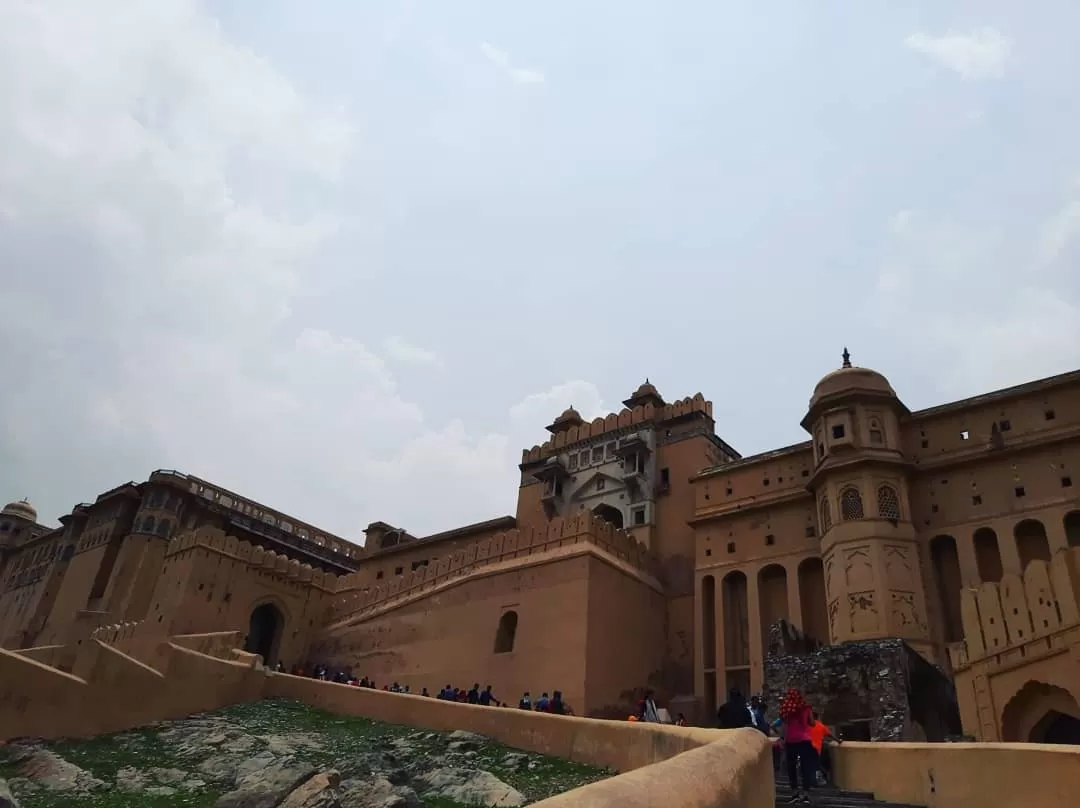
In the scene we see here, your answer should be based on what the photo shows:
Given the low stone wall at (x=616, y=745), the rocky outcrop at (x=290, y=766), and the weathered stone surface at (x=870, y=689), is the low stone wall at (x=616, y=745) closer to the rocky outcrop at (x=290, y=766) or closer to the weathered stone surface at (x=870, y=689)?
the rocky outcrop at (x=290, y=766)

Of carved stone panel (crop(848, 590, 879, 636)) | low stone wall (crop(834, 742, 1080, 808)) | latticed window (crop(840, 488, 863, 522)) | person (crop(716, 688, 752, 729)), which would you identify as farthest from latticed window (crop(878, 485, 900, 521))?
low stone wall (crop(834, 742, 1080, 808))

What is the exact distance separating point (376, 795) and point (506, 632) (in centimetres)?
1532

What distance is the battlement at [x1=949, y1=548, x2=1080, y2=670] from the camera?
12297mm

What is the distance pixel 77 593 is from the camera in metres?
34.6

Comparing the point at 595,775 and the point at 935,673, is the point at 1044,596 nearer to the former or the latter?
the point at 935,673

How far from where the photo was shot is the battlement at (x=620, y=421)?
2981 centimetres

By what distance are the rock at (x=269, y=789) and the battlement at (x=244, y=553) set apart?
20895 millimetres

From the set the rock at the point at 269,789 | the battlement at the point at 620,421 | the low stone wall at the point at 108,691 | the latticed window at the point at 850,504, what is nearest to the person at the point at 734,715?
the rock at the point at 269,789

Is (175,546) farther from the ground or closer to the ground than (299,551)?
closer to the ground

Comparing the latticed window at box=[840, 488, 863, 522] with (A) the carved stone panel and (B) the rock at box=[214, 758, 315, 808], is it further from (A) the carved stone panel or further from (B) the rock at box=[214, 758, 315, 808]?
(B) the rock at box=[214, 758, 315, 808]

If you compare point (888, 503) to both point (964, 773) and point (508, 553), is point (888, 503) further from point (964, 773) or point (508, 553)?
point (964, 773)

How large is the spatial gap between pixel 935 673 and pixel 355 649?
19.0 metres

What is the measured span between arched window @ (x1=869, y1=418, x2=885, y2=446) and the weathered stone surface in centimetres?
808

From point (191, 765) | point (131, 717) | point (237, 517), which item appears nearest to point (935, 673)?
point (191, 765)
